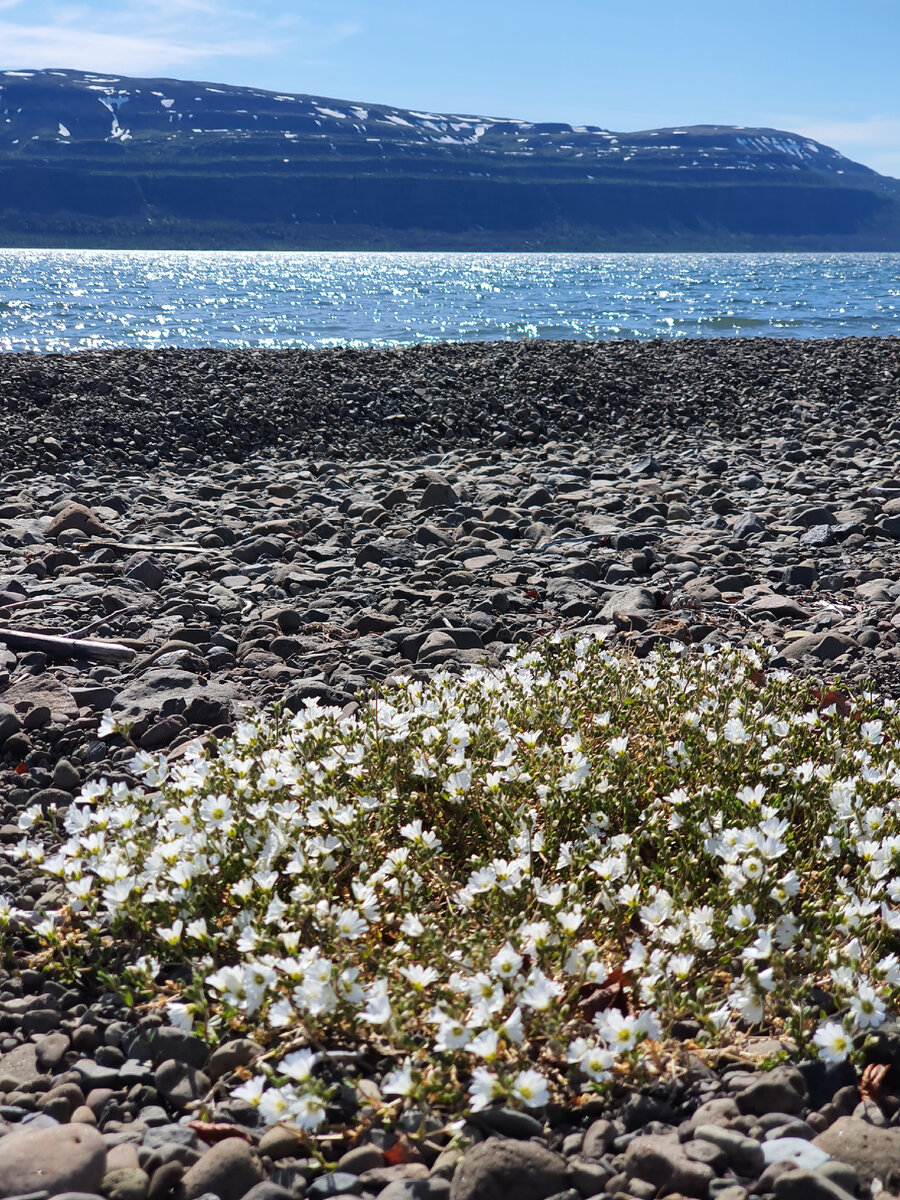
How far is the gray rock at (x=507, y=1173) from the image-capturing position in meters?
2.22

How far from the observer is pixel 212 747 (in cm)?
496

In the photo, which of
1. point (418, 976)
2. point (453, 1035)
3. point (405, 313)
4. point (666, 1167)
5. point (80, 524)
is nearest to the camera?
point (666, 1167)

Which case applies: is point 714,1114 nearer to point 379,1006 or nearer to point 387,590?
point 379,1006

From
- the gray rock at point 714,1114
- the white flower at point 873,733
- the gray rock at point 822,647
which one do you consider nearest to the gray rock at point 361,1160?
the gray rock at point 714,1114

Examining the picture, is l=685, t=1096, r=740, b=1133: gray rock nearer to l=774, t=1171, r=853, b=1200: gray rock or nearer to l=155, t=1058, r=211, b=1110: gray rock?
l=774, t=1171, r=853, b=1200: gray rock

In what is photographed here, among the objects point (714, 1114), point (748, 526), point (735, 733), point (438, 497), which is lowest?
point (714, 1114)

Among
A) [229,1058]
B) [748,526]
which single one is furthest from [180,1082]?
[748,526]

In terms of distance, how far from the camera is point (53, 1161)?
2328mm

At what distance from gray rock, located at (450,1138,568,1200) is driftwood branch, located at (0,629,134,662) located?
4295mm

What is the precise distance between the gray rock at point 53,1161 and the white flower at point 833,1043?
1821mm

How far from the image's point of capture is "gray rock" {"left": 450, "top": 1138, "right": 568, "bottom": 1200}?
222 centimetres

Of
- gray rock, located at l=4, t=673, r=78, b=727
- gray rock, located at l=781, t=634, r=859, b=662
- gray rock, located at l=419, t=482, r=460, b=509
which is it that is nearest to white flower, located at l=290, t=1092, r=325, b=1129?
gray rock, located at l=4, t=673, r=78, b=727

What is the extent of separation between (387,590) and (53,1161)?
5186 mm

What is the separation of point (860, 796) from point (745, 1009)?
122 cm
